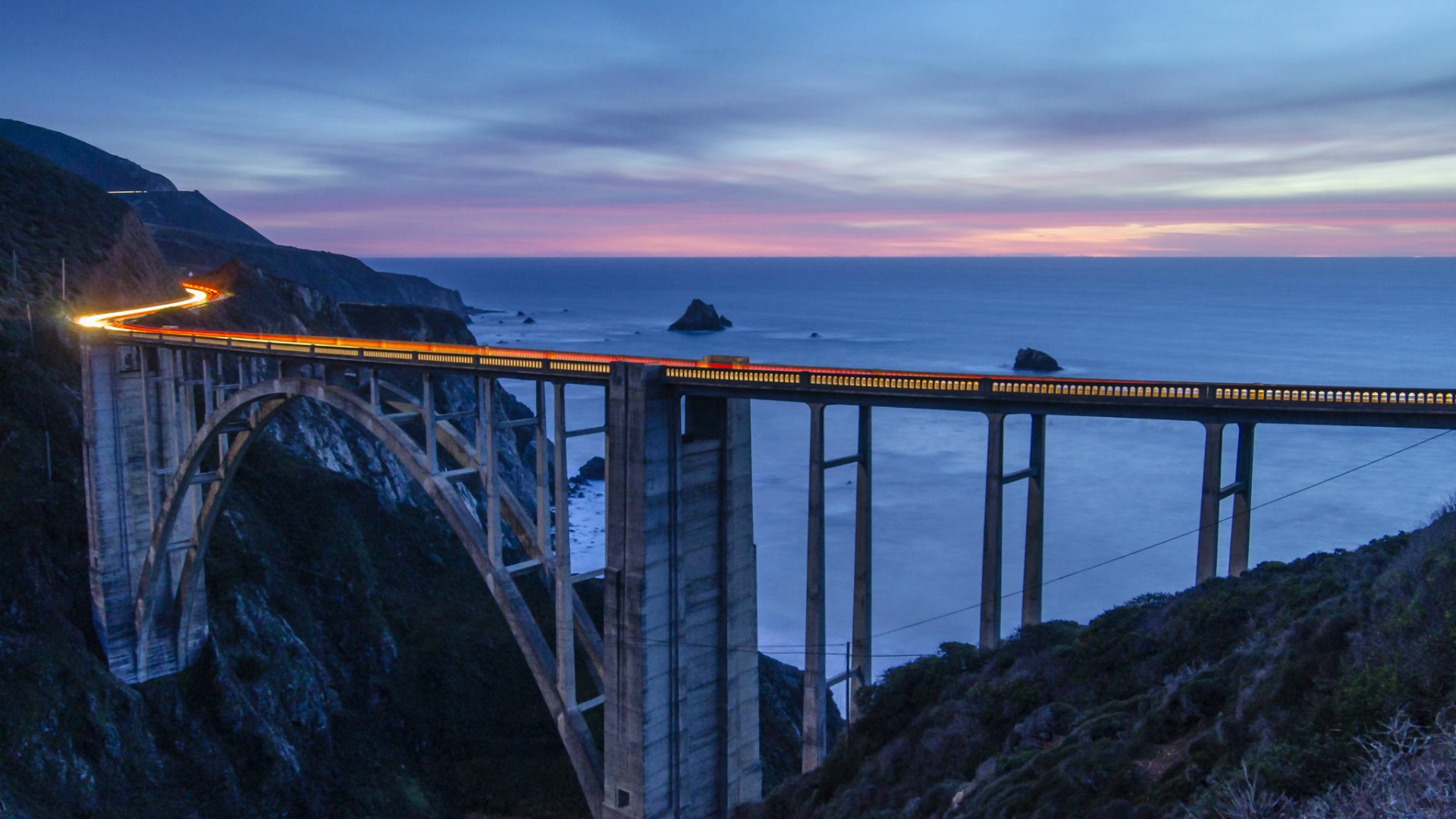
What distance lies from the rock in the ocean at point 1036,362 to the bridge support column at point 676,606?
95653mm

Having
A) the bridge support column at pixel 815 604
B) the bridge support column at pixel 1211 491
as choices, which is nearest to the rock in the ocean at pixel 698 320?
the bridge support column at pixel 815 604

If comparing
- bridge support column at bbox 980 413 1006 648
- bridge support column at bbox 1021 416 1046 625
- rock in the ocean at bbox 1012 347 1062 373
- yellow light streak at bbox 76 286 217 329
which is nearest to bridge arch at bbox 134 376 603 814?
yellow light streak at bbox 76 286 217 329

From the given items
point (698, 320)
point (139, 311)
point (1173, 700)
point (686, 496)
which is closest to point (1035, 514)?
point (1173, 700)

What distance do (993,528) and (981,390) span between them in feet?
9.04

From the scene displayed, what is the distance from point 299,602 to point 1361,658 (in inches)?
1578

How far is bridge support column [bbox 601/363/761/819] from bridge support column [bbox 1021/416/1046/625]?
7.61m

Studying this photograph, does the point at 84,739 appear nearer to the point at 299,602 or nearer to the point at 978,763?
the point at 299,602

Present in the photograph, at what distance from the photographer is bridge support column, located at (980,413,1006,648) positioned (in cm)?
1900

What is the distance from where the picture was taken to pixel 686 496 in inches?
957

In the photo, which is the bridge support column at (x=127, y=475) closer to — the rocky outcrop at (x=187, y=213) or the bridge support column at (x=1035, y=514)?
the bridge support column at (x=1035, y=514)

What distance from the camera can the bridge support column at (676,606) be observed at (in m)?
23.5

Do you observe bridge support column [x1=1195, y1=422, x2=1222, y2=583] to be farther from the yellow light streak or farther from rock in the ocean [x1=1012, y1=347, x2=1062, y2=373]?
rock in the ocean [x1=1012, y1=347, x2=1062, y2=373]

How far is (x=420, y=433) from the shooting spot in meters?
60.3

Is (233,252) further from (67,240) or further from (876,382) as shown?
(876,382)
